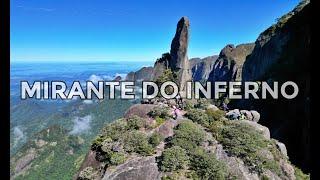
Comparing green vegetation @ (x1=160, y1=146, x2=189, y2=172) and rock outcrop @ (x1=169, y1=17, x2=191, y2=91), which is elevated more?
rock outcrop @ (x1=169, y1=17, x2=191, y2=91)

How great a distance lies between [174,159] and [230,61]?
10371 cm

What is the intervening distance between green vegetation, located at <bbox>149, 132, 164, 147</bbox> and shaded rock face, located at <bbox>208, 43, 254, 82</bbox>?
295ft

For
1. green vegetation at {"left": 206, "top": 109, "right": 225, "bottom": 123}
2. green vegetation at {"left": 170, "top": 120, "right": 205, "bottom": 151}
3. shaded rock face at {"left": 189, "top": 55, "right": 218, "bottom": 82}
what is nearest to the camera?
green vegetation at {"left": 170, "top": 120, "right": 205, "bottom": 151}

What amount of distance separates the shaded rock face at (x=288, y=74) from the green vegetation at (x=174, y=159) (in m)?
21.9

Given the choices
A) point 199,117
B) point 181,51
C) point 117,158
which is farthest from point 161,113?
point 181,51

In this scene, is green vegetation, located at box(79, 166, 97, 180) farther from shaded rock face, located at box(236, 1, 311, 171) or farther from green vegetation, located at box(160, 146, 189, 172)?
Answer: shaded rock face, located at box(236, 1, 311, 171)

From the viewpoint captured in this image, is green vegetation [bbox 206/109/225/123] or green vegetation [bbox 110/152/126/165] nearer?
green vegetation [bbox 110/152/126/165]

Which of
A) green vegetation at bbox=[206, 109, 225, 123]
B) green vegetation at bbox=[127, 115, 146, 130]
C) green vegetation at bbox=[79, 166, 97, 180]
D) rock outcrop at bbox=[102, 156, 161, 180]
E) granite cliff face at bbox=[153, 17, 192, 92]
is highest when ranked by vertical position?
granite cliff face at bbox=[153, 17, 192, 92]

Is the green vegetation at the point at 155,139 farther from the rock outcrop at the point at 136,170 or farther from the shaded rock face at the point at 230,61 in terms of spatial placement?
the shaded rock face at the point at 230,61

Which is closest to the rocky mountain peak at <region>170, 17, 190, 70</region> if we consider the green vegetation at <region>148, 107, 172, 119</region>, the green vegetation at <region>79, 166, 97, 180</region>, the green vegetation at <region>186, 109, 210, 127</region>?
the green vegetation at <region>186, 109, 210, 127</region>

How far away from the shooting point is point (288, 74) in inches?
2053

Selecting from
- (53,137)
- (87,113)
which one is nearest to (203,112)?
(53,137)

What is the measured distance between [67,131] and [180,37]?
264 ft

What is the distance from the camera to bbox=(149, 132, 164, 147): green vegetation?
17837mm
